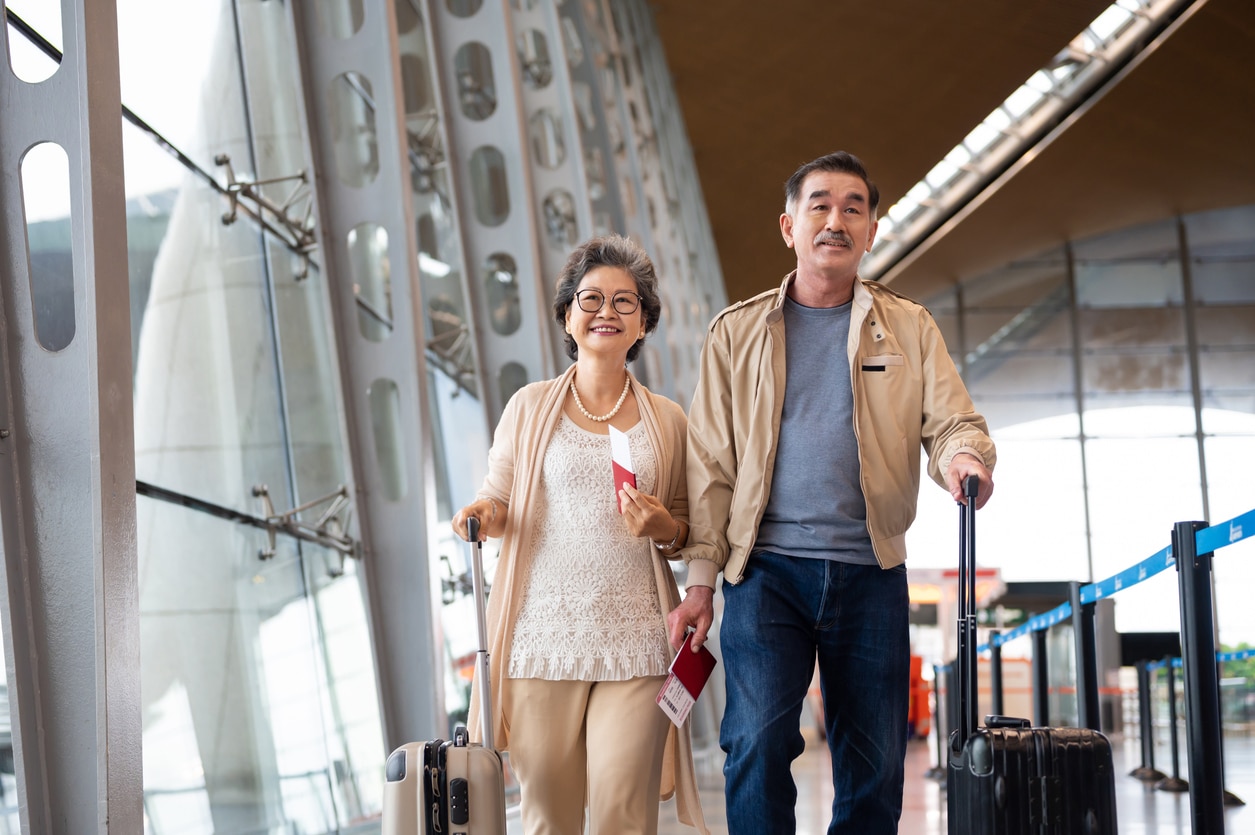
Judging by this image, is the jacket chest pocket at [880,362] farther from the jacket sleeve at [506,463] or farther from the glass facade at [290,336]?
the glass facade at [290,336]

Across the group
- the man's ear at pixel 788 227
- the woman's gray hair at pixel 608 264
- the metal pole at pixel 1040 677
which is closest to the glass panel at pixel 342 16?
the woman's gray hair at pixel 608 264

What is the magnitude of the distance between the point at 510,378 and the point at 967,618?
6.02m

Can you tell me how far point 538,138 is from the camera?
11.4 m

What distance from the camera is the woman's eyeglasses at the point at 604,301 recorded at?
334cm

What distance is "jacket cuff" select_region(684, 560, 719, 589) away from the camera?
316 centimetres

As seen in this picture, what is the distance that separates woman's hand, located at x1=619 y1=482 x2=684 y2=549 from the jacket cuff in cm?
12

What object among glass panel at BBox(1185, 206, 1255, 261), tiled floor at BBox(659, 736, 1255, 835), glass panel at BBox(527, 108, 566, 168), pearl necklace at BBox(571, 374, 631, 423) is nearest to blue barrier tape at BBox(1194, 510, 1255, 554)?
pearl necklace at BBox(571, 374, 631, 423)

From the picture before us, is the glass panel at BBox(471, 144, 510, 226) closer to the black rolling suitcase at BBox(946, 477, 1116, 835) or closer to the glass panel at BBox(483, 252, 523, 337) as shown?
the glass panel at BBox(483, 252, 523, 337)

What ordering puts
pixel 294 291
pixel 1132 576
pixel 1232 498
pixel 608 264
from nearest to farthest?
pixel 608 264 → pixel 1132 576 → pixel 294 291 → pixel 1232 498

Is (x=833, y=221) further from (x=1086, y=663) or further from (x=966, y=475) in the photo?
(x=1086, y=663)

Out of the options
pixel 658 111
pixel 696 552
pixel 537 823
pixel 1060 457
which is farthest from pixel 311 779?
pixel 1060 457

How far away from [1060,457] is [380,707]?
23772 mm

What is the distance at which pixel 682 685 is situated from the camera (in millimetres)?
3096

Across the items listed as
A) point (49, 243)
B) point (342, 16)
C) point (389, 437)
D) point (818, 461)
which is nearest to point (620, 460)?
point (818, 461)
